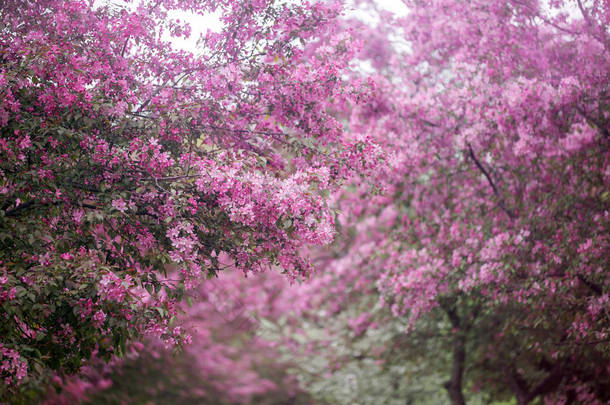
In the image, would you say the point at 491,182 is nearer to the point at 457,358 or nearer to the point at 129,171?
the point at 457,358

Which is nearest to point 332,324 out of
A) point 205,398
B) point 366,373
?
point 366,373

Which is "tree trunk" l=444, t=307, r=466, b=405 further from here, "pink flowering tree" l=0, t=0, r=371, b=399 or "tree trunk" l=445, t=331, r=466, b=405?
"pink flowering tree" l=0, t=0, r=371, b=399

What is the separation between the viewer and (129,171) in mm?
4219

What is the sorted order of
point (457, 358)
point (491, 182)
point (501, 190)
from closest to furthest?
point (491, 182) < point (501, 190) < point (457, 358)

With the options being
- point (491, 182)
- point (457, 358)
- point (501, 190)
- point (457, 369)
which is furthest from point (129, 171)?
point (457, 369)

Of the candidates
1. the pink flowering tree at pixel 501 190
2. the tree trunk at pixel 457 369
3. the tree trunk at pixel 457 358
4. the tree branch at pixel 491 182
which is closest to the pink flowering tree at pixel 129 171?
the pink flowering tree at pixel 501 190

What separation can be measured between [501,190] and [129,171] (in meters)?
5.62

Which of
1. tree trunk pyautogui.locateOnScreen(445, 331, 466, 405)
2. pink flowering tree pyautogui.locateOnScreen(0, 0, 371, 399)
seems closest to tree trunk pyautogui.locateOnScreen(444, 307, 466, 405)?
tree trunk pyautogui.locateOnScreen(445, 331, 466, 405)

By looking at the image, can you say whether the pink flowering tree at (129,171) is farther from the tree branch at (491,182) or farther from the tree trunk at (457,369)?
the tree trunk at (457,369)

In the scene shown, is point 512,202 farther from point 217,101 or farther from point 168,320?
point 168,320

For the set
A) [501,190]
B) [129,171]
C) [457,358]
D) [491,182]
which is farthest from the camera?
[457,358]

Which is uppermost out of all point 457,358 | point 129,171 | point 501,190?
point 501,190

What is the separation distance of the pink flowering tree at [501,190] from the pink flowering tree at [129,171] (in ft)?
3.82

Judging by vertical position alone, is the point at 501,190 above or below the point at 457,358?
above
